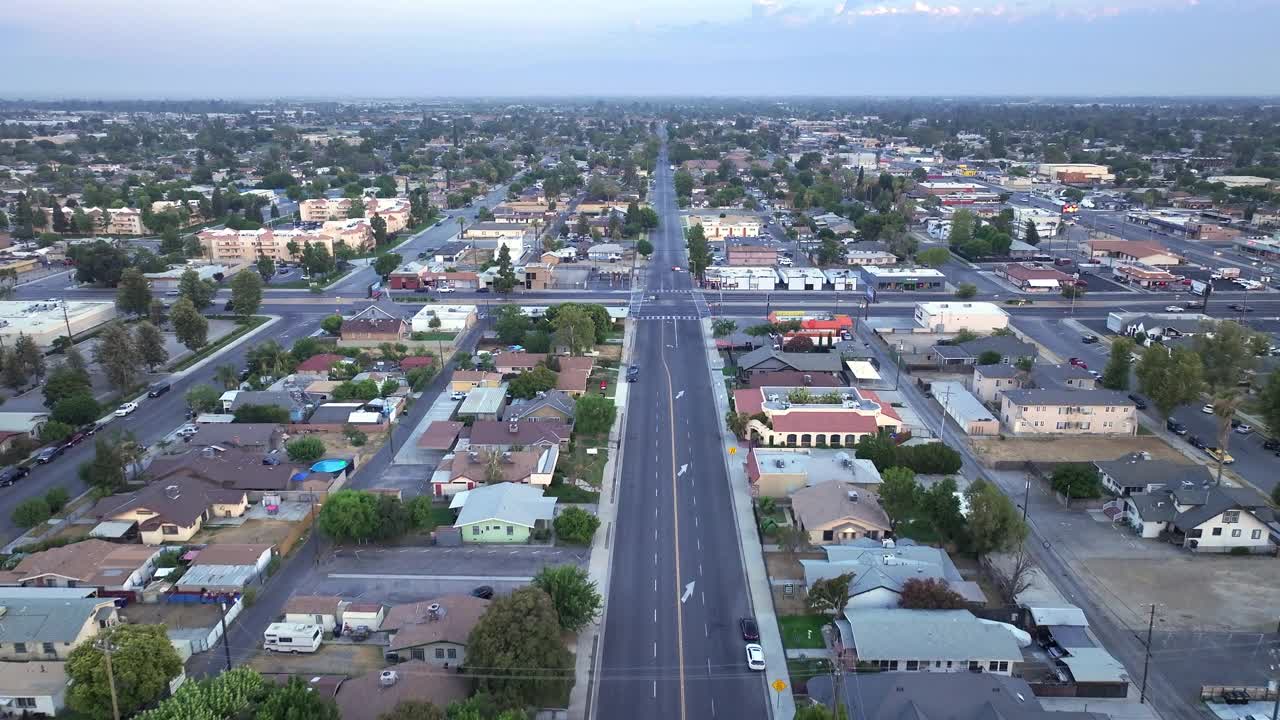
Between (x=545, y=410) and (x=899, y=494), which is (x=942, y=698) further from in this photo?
(x=545, y=410)

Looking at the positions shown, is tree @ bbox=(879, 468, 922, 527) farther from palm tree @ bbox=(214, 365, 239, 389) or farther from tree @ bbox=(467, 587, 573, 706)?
palm tree @ bbox=(214, 365, 239, 389)

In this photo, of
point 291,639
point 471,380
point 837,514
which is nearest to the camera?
point 291,639

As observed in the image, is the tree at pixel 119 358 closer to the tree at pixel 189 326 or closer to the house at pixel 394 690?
the tree at pixel 189 326

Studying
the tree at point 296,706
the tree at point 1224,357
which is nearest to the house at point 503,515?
the tree at point 296,706

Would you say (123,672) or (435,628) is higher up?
(123,672)

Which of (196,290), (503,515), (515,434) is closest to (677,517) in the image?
(503,515)

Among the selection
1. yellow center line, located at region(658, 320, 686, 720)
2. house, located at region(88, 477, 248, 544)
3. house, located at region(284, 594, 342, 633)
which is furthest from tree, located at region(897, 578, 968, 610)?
house, located at region(88, 477, 248, 544)

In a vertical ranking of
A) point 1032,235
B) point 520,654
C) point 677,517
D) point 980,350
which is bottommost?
point 677,517
